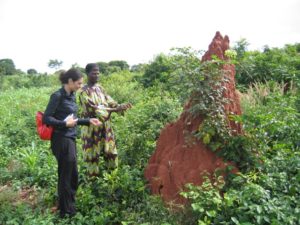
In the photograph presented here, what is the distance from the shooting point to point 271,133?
186 inches

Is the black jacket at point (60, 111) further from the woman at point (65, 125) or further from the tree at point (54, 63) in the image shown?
the tree at point (54, 63)

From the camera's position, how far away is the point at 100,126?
5.37m

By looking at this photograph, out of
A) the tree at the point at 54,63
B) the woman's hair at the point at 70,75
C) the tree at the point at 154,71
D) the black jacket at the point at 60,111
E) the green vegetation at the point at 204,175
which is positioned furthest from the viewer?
the tree at the point at 54,63

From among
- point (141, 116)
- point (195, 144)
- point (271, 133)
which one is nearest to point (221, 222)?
point (195, 144)

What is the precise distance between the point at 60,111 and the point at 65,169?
713 millimetres

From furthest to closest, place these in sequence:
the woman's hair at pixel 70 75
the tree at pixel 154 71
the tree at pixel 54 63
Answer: the tree at pixel 54 63 < the tree at pixel 154 71 < the woman's hair at pixel 70 75

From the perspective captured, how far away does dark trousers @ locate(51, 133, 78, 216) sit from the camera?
4637 millimetres

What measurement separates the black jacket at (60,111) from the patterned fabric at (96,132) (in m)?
0.52

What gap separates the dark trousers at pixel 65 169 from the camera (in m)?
4.64

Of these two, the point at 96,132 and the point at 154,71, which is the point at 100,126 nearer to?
the point at 96,132

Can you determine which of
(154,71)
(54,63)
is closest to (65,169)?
(154,71)

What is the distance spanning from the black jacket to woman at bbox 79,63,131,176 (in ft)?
1.73

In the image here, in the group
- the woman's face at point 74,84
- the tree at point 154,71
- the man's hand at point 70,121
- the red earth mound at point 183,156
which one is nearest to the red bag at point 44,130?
the man's hand at point 70,121

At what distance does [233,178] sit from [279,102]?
128 cm
